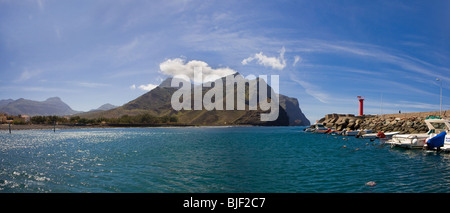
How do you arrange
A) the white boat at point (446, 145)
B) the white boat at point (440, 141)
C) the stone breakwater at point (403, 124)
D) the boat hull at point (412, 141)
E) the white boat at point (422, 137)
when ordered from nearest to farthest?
the white boat at point (446, 145), the white boat at point (440, 141), the white boat at point (422, 137), the boat hull at point (412, 141), the stone breakwater at point (403, 124)

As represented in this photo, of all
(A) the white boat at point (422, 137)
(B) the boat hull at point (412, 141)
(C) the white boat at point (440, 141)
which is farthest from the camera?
(B) the boat hull at point (412, 141)

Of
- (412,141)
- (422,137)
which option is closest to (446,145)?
(422,137)

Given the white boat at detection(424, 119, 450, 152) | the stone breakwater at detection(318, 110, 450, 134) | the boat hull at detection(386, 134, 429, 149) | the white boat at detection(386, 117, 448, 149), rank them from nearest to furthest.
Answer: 1. the white boat at detection(424, 119, 450, 152)
2. the white boat at detection(386, 117, 448, 149)
3. the boat hull at detection(386, 134, 429, 149)
4. the stone breakwater at detection(318, 110, 450, 134)

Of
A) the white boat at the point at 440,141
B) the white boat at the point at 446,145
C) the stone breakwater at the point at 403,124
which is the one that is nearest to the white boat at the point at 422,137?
the white boat at the point at 440,141

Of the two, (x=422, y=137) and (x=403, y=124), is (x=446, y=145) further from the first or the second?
(x=403, y=124)

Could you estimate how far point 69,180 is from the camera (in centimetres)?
2330

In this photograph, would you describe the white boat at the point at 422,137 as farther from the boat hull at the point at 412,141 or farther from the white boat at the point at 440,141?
the white boat at the point at 440,141

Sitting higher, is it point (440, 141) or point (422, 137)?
point (422, 137)

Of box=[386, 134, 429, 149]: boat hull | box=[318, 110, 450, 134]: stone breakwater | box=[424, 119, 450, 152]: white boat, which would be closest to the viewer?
box=[424, 119, 450, 152]: white boat

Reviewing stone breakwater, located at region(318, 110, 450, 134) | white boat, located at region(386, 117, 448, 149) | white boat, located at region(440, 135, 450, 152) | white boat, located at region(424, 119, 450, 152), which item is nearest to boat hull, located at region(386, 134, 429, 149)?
white boat, located at region(386, 117, 448, 149)

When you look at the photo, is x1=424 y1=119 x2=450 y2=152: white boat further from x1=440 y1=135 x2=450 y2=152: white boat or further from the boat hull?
the boat hull

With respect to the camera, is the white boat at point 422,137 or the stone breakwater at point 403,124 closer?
the white boat at point 422,137
